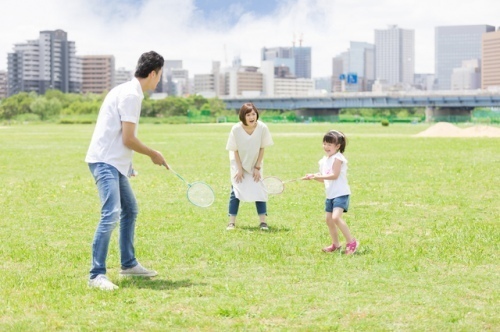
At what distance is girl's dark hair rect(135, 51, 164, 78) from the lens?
8852 mm

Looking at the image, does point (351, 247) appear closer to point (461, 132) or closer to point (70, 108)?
point (461, 132)

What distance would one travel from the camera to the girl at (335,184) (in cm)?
1068

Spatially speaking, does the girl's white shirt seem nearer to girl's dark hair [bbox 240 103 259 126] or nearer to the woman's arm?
girl's dark hair [bbox 240 103 259 126]

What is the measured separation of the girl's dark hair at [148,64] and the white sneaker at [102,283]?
2297 millimetres

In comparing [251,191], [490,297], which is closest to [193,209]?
[251,191]

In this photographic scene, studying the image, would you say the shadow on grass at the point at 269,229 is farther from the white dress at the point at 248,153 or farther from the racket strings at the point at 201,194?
the racket strings at the point at 201,194

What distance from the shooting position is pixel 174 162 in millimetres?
30422

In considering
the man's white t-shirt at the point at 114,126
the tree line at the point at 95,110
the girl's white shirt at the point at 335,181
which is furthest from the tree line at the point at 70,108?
the man's white t-shirt at the point at 114,126

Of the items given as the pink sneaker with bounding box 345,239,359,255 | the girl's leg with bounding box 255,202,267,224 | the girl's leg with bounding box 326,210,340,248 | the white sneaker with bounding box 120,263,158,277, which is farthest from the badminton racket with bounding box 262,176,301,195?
the white sneaker with bounding box 120,263,158,277

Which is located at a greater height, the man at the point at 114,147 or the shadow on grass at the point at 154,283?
the man at the point at 114,147

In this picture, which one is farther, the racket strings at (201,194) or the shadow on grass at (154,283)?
the racket strings at (201,194)

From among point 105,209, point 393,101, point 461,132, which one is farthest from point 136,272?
point 393,101

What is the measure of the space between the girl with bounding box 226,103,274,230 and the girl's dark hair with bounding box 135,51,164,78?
12.4ft

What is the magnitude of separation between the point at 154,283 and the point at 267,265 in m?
1.59
